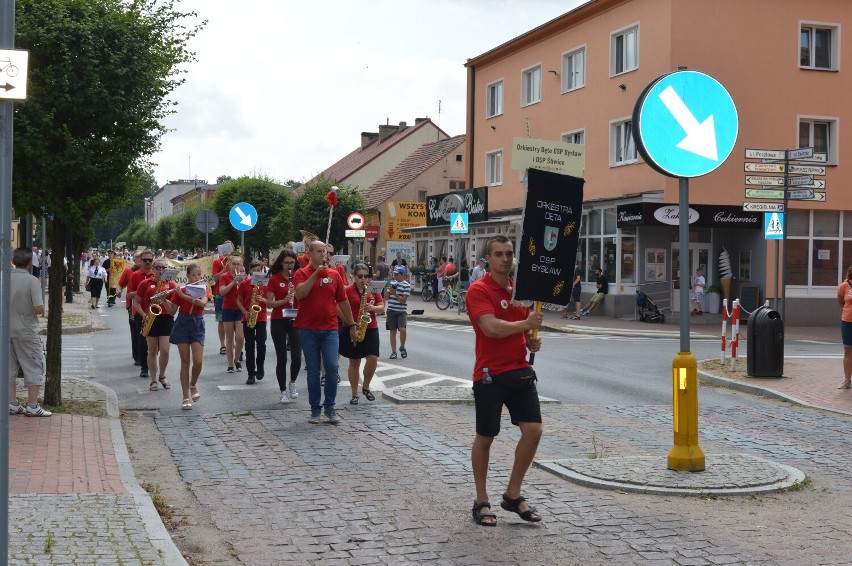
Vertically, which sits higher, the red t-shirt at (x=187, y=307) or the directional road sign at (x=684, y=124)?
the directional road sign at (x=684, y=124)

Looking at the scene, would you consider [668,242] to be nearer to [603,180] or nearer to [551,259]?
[603,180]

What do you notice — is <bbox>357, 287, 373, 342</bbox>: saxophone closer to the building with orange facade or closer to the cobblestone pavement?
the cobblestone pavement

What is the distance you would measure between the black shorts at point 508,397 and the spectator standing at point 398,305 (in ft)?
34.1

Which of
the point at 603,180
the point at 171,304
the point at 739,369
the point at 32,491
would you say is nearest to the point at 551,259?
the point at 32,491

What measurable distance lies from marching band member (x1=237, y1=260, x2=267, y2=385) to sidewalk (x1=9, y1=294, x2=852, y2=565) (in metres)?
2.10

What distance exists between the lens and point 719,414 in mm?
12117

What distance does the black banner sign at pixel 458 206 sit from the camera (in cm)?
4300

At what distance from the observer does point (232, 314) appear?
15750 mm

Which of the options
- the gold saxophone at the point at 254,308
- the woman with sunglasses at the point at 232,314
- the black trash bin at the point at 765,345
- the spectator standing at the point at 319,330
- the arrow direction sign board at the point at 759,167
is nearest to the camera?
the spectator standing at the point at 319,330

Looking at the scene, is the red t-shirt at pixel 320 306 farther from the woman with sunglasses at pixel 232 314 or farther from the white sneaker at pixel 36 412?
the woman with sunglasses at pixel 232 314

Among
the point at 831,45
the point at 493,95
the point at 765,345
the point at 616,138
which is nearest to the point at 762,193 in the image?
the point at 765,345

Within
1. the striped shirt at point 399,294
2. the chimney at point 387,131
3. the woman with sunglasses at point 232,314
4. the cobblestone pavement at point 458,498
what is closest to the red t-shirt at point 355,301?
the cobblestone pavement at point 458,498

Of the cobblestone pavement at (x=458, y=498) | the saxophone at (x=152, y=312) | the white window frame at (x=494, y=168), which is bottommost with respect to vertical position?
the cobblestone pavement at (x=458, y=498)

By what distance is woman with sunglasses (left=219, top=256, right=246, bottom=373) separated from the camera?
1522cm
